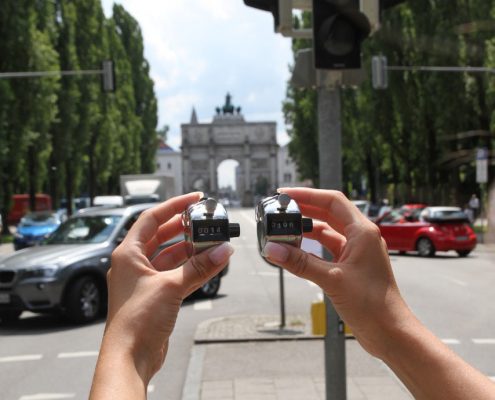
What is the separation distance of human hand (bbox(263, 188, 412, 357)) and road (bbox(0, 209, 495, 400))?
0.72 ft

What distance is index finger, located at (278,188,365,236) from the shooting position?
1.62 metres

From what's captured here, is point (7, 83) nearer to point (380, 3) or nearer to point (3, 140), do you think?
point (3, 140)

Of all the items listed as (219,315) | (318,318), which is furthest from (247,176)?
(318,318)


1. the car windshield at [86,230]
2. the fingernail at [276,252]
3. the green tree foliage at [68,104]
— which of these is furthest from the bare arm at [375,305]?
the green tree foliage at [68,104]

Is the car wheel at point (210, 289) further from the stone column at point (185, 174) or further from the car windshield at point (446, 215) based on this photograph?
the stone column at point (185, 174)

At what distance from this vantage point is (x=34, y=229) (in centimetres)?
2867

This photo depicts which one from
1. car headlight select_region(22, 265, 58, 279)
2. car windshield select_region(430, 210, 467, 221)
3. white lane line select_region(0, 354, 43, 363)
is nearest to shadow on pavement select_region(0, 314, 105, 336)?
car headlight select_region(22, 265, 58, 279)

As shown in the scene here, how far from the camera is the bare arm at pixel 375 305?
1393 millimetres

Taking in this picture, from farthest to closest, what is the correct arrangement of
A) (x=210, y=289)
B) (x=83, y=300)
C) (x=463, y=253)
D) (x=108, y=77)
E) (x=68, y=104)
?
(x=68, y=104), (x=108, y=77), (x=463, y=253), (x=210, y=289), (x=83, y=300)

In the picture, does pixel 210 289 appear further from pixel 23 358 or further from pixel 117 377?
pixel 117 377

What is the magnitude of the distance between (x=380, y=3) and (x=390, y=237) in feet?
64.5

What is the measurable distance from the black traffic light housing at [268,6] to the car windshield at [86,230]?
308 inches

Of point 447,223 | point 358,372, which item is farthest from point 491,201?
point 447,223

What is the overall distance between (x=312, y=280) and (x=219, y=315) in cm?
1049
